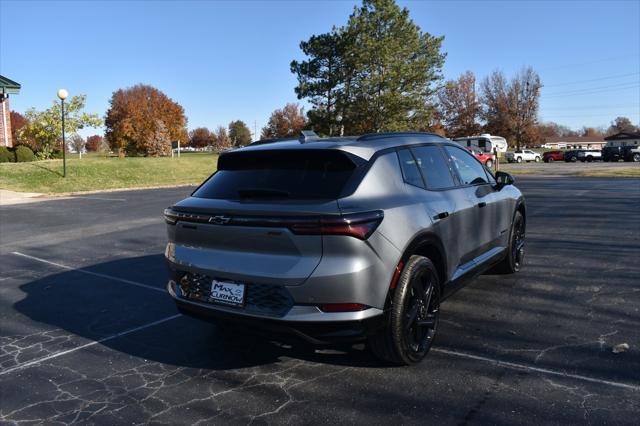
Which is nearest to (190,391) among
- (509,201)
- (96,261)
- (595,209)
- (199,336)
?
(199,336)

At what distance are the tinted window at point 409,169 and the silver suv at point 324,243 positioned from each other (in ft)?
0.04

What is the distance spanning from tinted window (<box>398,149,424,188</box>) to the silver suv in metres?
0.01

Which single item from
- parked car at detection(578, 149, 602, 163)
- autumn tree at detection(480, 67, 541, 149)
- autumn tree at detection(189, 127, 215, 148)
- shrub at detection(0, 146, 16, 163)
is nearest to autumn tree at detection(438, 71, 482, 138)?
autumn tree at detection(480, 67, 541, 149)

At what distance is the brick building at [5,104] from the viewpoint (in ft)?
103

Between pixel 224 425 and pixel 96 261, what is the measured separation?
5188 mm

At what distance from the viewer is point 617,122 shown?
140 metres

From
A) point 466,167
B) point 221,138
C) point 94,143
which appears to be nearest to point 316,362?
point 466,167

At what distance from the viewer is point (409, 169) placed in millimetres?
3787

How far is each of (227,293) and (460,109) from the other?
9051cm

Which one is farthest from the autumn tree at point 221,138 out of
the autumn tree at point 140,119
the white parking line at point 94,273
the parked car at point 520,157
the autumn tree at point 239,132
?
the white parking line at point 94,273

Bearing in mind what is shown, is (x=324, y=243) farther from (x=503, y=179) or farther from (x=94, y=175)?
(x=94, y=175)

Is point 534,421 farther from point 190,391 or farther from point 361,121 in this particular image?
point 361,121

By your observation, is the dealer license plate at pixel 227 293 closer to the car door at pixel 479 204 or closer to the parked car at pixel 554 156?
the car door at pixel 479 204

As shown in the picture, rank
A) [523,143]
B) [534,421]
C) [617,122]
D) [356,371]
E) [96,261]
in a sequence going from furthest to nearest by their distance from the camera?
[617,122]
[523,143]
[96,261]
[356,371]
[534,421]
